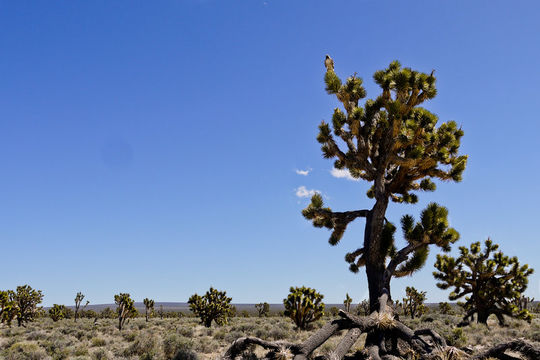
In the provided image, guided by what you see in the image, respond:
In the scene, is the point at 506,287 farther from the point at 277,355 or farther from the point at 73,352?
the point at 73,352

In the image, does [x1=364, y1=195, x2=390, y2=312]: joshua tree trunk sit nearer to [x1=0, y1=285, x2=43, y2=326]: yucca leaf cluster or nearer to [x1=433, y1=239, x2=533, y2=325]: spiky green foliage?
[x1=433, y1=239, x2=533, y2=325]: spiky green foliage

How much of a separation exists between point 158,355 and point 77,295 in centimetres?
4057

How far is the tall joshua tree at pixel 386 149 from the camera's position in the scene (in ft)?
31.1

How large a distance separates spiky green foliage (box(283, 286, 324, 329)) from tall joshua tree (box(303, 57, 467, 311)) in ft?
45.1

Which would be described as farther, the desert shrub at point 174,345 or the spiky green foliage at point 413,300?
the spiky green foliage at point 413,300

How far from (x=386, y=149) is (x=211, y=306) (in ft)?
83.7

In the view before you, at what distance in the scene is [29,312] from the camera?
32812 mm

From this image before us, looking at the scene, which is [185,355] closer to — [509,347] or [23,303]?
[509,347]

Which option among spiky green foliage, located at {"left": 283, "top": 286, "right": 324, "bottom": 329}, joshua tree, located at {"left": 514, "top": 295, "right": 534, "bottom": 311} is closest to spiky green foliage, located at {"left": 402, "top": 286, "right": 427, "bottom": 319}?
joshua tree, located at {"left": 514, "top": 295, "right": 534, "bottom": 311}

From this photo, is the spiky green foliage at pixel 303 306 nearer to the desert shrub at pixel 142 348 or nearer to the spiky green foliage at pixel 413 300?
the desert shrub at pixel 142 348

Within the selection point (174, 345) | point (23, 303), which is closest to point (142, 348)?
point (174, 345)

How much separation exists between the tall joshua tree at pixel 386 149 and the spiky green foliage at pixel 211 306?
23143mm

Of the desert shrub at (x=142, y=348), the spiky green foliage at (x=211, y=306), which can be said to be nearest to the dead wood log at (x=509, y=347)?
the desert shrub at (x=142, y=348)

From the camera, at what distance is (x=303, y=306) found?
23.1 m
